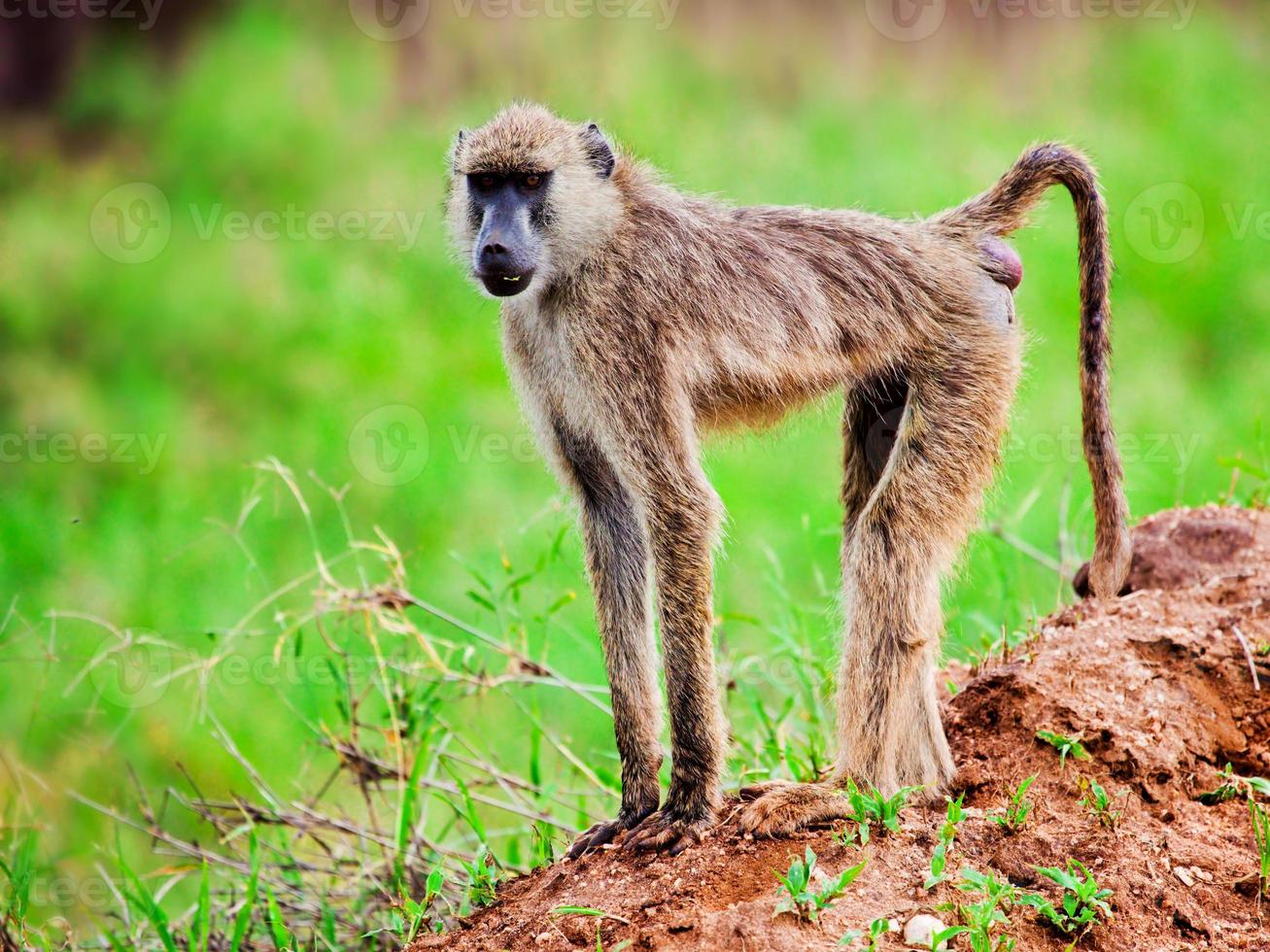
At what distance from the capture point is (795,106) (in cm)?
1213

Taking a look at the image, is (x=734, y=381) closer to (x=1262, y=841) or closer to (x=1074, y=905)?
(x=1074, y=905)


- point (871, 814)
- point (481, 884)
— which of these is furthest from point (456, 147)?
point (871, 814)

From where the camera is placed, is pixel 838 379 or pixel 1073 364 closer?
pixel 838 379

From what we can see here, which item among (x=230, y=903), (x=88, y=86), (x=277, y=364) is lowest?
(x=230, y=903)

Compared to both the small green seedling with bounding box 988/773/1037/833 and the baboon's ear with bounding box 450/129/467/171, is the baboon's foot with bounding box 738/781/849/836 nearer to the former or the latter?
the small green seedling with bounding box 988/773/1037/833

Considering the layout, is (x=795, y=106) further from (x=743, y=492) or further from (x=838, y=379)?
(x=838, y=379)

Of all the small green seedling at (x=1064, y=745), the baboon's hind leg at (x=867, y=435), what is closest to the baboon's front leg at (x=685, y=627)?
the baboon's hind leg at (x=867, y=435)

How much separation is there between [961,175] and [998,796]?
8157mm

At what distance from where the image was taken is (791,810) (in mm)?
3990

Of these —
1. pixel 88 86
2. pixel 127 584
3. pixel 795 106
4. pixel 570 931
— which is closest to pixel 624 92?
pixel 795 106

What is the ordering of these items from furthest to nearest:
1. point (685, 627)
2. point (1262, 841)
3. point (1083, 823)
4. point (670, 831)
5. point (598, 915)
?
1. point (685, 627)
2. point (670, 831)
3. point (1083, 823)
4. point (1262, 841)
5. point (598, 915)

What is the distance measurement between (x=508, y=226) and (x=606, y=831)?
1980mm

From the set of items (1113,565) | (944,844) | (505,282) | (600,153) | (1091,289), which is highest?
(600,153)

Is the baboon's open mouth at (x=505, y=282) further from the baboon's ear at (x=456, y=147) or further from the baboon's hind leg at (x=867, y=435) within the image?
the baboon's hind leg at (x=867, y=435)
